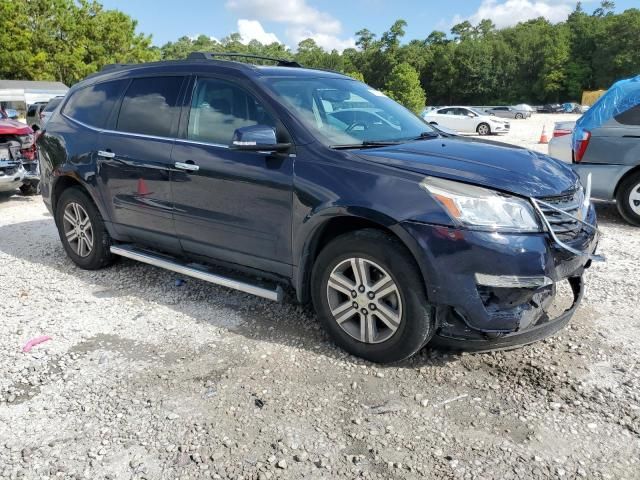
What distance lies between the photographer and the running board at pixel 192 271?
378 centimetres

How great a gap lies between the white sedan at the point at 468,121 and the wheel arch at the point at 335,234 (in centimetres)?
2537

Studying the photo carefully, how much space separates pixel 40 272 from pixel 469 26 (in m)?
122

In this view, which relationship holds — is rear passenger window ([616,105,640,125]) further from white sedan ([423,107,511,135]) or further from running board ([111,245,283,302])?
white sedan ([423,107,511,135])

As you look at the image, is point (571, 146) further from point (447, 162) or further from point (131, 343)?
point (131, 343)

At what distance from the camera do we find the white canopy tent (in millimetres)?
30664

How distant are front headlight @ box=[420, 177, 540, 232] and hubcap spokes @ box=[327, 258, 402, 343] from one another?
1.82 ft

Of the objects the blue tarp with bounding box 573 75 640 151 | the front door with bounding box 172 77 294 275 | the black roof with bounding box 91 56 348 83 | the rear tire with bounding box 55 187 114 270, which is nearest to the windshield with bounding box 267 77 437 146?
the black roof with bounding box 91 56 348 83

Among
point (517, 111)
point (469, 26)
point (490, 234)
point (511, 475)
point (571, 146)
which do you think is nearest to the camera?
point (511, 475)

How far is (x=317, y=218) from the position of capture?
11.1ft

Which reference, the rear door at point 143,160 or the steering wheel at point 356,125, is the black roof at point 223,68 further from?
the steering wheel at point 356,125

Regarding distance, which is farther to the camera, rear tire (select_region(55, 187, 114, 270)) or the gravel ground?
rear tire (select_region(55, 187, 114, 270))

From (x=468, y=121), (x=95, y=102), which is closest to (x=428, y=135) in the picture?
(x=95, y=102)

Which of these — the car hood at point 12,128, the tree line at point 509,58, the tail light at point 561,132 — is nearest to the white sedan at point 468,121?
the tail light at point 561,132

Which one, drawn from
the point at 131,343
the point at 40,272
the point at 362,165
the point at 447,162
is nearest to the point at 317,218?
the point at 362,165
